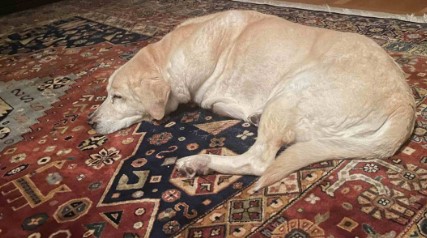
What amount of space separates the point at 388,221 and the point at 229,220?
2.34 ft

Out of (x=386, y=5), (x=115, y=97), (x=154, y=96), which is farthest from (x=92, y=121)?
(x=386, y=5)

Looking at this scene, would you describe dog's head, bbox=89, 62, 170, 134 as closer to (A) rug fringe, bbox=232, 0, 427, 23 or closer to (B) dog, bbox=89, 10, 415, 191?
(B) dog, bbox=89, 10, 415, 191

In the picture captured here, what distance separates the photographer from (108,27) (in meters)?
5.32

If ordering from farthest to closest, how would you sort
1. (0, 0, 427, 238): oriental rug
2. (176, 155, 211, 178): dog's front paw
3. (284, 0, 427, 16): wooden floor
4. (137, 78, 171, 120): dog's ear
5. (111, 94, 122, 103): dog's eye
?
(284, 0, 427, 16): wooden floor, (111, 94, 122, 103): dog's eye, (137, 78, 171, 120): dog's ear, (176, 155, 211, 178): dog's front paw, (0, 0, 427, 238): oriental rug

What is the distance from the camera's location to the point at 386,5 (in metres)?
5.05

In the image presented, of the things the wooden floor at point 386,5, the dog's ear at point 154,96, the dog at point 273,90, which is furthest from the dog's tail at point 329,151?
the wooden floor at point 386,5

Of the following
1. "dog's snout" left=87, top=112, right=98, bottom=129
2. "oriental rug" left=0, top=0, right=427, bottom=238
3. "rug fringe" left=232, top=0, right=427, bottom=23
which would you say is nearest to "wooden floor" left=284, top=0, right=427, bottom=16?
"rug fringe" left=232, top=0, right=427, bottom=23

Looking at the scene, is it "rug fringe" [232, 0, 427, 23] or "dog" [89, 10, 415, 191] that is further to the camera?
"rug fringe" [232, 0, 427, 23]

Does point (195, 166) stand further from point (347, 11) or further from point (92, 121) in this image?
point (347, 11)

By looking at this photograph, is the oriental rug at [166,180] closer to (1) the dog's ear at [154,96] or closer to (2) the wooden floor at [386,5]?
(1) the dog's ear at [154,96]

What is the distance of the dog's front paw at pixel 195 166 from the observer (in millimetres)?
2252

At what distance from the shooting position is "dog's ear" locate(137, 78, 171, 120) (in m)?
2.65

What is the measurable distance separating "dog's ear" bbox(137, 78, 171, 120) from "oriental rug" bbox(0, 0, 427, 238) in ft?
0.60

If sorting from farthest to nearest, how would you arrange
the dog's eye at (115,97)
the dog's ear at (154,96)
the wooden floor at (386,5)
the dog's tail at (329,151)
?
the wooden floor at (386,5), the dog's eye at (115,97), the dog's ear at (154,96), the dog's tail at (329,151)
